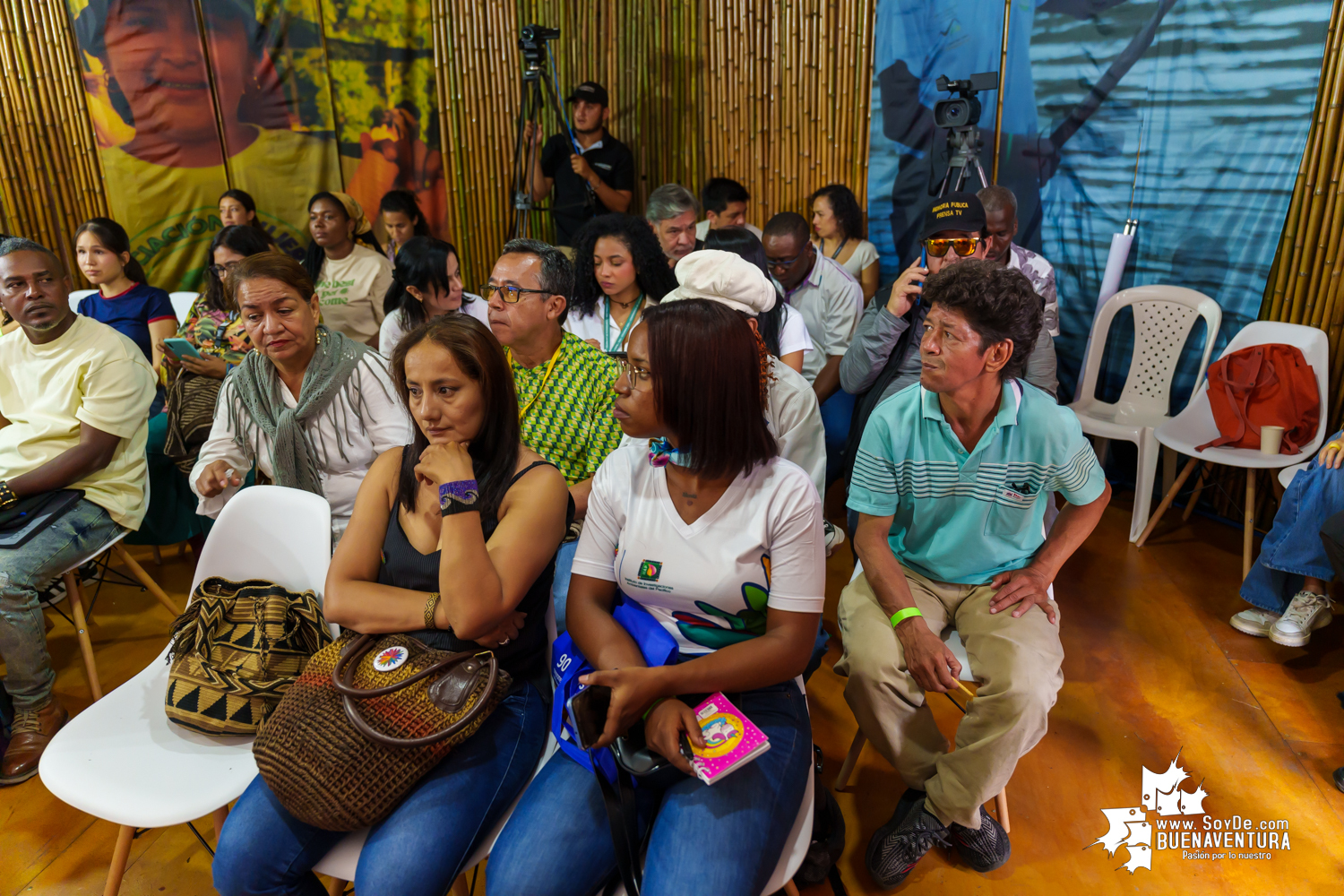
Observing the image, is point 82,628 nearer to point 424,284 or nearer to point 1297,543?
point 424,284

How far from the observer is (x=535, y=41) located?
178 inches

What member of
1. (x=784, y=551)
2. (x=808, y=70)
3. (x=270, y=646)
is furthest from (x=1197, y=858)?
(x=808, y=70)

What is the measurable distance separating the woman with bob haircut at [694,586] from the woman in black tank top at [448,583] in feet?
0.33

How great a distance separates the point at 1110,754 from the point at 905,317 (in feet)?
4.73

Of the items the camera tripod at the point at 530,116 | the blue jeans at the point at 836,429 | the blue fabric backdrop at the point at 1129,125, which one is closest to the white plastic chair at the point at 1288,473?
the blue fabric backdrop at the point at 1129,125

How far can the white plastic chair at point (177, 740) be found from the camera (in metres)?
1.50

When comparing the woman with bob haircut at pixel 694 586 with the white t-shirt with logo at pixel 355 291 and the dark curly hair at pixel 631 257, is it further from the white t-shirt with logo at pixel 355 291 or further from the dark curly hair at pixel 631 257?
the white t-shirt with logo at pixel 355 291

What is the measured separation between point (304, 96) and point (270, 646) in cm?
455

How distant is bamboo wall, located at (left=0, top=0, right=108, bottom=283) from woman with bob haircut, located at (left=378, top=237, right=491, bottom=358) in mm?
2851

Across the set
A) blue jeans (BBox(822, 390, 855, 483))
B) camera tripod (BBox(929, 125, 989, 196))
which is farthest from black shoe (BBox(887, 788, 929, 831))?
camera tripod (BBox(929, 125, 989, 196))

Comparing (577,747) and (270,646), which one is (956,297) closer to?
(577,747)

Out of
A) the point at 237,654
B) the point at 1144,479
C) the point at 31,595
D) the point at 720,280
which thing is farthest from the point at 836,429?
the point at 31,595

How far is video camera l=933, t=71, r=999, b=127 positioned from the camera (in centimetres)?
358

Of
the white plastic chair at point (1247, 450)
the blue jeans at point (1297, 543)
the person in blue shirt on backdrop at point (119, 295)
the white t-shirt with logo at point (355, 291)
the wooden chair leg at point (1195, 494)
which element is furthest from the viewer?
the white t-shirt with logo at point (355, 291)
